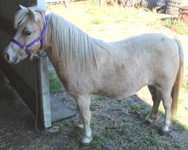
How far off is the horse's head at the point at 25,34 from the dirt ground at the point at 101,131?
138 cm

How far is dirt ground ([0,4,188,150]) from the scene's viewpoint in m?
2.62

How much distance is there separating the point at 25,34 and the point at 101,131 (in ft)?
6.05

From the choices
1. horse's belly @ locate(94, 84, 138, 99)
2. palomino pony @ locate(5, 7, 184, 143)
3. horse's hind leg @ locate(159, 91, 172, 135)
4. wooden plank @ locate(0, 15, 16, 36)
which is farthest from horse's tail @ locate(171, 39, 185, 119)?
wooden plank @ locate(0, 15, 16, 36)

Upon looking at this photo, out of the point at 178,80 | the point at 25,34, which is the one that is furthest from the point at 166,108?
the point at 25,34

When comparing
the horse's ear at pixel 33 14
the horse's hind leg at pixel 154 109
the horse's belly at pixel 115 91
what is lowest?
the horse's hind leg at pixel 154 109

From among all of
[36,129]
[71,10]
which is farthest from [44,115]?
[71,10]

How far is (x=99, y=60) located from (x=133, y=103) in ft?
5.66

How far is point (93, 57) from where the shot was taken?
2170 millimetres

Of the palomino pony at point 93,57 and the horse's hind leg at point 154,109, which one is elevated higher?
the palomino pony at point 93,57

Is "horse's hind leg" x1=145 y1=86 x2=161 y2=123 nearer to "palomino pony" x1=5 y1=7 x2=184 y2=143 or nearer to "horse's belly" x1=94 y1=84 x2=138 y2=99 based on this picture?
"palomino pony" x1=5 y1=7 x2=184 y2=143

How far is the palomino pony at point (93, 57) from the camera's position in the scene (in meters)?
1.86

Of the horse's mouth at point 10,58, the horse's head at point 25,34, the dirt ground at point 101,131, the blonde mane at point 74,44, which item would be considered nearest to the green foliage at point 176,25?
the dirt ground at point 101,131

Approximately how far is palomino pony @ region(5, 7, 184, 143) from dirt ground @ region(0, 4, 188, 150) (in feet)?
0.96

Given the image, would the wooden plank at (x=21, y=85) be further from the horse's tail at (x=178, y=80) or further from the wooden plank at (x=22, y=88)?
the horse's tail at (x=178, y=80)
